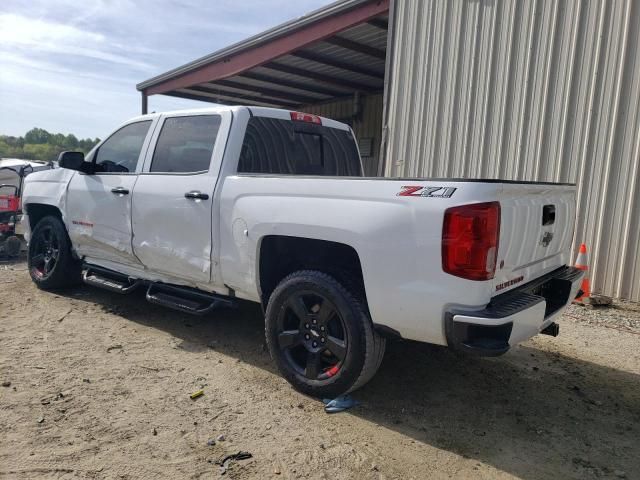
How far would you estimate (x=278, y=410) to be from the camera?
333cm

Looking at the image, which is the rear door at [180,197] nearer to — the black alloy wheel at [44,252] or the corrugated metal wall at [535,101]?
the black alloy wheel at [44,252]

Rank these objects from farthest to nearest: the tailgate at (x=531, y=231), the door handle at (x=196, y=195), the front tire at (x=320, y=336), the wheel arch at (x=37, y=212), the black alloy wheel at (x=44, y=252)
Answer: the wheel arch at (x=37, y=212) < the black alloy wheel at (x=44, y=252) < the door handle at (x=196, y=195) < the front tire at (x=320, y=336) < the tailgate at (x=531, y=231)

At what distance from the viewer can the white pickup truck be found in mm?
2787

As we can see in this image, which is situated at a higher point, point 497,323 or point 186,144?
point 186,144

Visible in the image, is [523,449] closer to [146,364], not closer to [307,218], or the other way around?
[307,218]

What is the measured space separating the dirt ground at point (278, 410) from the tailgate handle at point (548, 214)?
1.27 m

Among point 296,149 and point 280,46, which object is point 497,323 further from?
point 280,46

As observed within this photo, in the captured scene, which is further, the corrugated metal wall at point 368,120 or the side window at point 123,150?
the corrugated metal wall at point 368,120

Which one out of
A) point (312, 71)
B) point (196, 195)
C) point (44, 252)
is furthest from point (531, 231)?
point (312, 71)

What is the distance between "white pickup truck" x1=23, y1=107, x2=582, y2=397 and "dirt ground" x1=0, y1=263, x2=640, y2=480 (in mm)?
398

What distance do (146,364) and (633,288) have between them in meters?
5.36

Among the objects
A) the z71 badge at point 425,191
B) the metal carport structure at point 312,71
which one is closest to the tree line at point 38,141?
the metal carport structure at point 312,71

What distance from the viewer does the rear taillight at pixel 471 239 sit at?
2705mm

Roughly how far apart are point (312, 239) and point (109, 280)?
8.75 feet
